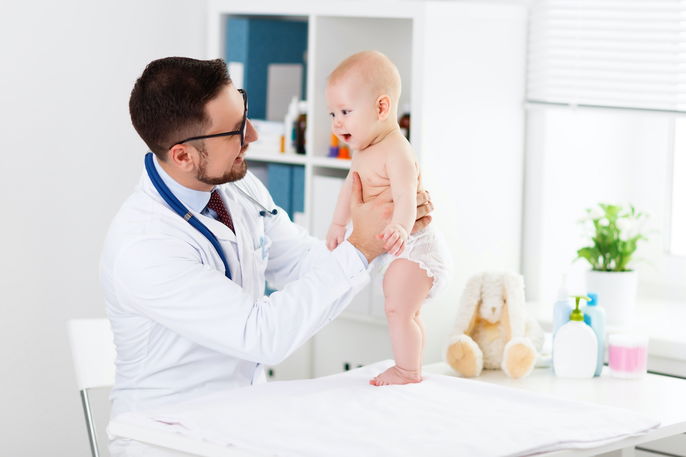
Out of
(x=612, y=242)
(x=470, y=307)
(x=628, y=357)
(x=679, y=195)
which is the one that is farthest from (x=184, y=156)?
(x=679, y=195)

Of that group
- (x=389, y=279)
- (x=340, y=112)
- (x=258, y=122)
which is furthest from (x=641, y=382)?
(x=258, y=122)

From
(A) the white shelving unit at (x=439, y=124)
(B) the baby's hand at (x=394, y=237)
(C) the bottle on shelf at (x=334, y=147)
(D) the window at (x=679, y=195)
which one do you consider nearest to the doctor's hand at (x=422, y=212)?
(B) the baby's hand at (x=394, y=237)

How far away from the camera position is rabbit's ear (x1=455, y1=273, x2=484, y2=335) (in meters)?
2.44

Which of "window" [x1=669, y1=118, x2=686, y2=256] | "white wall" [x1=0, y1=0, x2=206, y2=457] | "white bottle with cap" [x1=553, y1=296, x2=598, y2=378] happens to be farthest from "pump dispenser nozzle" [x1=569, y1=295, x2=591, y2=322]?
"white wall" [x1=0, y1=0, x2=206, y2=457]

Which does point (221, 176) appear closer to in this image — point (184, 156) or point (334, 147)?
point (184, 156)

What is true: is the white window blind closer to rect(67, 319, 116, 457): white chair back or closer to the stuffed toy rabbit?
the stuffed toy rabbit

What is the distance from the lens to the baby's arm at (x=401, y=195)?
1924mm

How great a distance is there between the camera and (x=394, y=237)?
1.92 m

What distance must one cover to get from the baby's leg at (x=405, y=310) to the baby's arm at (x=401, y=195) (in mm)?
80

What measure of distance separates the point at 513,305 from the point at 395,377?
0.53 metres

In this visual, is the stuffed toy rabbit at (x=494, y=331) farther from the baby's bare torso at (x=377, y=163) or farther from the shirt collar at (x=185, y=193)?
the shirt collar at (x=185, y=193)

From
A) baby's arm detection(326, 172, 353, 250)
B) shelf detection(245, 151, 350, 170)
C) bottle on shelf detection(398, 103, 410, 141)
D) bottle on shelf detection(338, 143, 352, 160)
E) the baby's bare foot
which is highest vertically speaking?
bottle on shelf detection(398, 103, 410, 141)

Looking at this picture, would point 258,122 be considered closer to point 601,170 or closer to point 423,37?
point 423,37

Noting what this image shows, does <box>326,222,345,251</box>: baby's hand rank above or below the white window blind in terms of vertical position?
below
